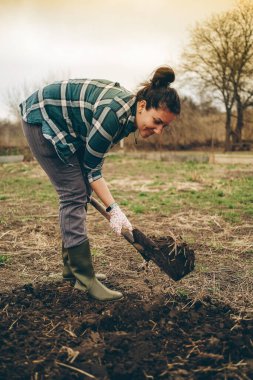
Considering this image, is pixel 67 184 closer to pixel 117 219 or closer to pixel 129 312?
pixel 117 219

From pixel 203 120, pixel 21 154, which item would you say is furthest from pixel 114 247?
pixel 203 120

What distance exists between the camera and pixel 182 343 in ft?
7.55

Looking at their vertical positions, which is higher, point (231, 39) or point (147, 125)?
point (231, 39)

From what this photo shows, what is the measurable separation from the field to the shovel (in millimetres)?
176

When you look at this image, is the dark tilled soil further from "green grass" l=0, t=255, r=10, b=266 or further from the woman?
"green grass" l=0, t=255, r=10, b=266

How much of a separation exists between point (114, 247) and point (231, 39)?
26016 millimetres

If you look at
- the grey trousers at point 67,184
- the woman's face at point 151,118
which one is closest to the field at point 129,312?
the grey trousers at point 67,184

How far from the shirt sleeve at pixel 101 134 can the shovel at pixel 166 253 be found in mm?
616

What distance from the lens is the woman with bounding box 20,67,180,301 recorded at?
8.54ft

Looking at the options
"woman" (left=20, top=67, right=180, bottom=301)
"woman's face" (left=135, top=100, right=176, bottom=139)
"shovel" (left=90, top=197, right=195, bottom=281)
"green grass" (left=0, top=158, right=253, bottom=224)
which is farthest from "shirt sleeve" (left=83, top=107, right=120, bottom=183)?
"green grass" (left=0, top=158, right=253, bottom=224)

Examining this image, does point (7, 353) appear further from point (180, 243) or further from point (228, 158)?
point (228, 158)

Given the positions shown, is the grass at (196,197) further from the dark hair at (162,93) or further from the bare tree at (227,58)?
the bare tree at (227,58)

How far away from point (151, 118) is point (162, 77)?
0.26 meters

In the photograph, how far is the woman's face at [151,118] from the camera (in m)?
2.61
